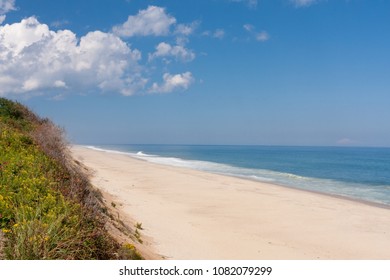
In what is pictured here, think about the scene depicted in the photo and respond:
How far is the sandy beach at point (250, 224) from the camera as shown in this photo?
37.2 feet

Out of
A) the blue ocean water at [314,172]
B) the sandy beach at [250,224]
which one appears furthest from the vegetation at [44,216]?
the blue ocean water at [314,172]

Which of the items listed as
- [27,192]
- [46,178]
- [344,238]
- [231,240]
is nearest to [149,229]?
[231,240]

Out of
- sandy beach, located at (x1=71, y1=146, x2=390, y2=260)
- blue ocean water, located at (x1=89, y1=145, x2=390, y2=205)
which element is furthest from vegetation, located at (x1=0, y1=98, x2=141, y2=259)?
blue ocean water, located at (x1=89, y1=145, x2=390, y2=205)

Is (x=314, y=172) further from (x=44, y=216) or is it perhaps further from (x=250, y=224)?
(x=44, y=216)

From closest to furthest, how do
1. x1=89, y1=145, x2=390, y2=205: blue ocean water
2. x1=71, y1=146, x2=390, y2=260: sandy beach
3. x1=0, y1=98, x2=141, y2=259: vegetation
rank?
1. x1=0, y1=98, x2=141, y2=259: vegetation
2. x1=71, y1=146, x2=390, y2=260: sandy beach
3. x1=89, y1=145, x2=390, y2=205: blue ocean water

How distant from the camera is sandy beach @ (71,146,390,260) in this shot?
11.3 metres

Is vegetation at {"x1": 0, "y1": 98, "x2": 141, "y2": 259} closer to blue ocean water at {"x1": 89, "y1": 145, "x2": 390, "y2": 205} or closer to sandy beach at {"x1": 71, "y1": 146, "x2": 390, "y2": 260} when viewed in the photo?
sandy beach at {"x1": 71, "y1": 146, "x2": 390, "y2": 260}

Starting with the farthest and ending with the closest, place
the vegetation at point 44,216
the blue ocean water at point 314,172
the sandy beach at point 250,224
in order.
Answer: the blue ocean water at point 314,172 < the sandy beach at point 250,224 < the vegetation at point 44,216

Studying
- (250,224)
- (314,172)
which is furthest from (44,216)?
(314,172)

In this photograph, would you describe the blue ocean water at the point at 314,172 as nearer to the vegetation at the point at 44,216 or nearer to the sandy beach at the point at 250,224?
the sandy beach at the point at 250,224

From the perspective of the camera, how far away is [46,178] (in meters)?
8.60

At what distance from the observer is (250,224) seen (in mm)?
14625
